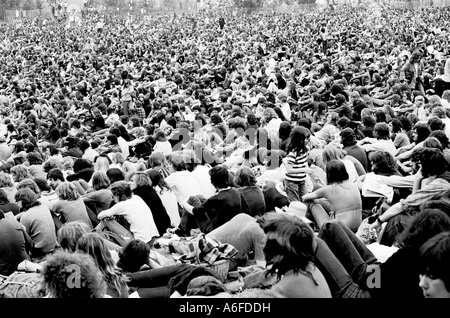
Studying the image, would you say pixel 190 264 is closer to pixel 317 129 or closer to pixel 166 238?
pixel 166 238

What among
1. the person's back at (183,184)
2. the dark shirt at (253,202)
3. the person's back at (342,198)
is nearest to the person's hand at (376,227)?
the person's back at (342,198)

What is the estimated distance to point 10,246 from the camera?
18.3ft

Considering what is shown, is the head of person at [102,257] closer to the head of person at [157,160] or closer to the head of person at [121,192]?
the head of person at [121,192]

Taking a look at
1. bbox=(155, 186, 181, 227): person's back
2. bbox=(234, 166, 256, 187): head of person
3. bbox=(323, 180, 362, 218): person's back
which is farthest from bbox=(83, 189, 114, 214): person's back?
bbox=(323, 180, 362, 218): person's back

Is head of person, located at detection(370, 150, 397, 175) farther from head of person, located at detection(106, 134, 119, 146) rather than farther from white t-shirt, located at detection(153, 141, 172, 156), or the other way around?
head of person, located at detection(106, 134, 119, 146)

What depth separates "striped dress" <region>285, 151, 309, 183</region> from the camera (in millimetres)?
6691

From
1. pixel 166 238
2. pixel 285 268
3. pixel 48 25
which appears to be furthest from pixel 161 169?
pixel 48 25

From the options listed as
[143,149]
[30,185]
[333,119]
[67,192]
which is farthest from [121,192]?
[333,119]

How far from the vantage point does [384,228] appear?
502cm

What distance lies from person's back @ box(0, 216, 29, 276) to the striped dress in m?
2.81

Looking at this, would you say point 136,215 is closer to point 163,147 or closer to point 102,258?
point 102,258

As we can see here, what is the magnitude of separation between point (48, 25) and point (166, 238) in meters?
49.1

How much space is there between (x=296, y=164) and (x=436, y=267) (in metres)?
3.77

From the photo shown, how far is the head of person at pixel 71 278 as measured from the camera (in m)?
3.56
